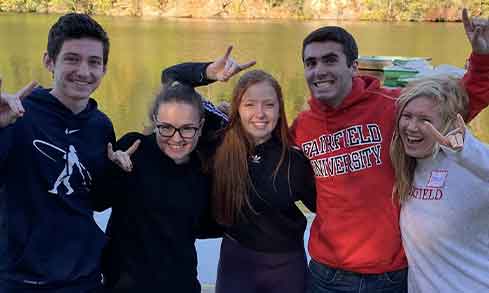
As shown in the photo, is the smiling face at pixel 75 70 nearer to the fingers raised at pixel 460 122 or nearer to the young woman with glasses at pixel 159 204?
the young woman with glasses at pixel 159 204

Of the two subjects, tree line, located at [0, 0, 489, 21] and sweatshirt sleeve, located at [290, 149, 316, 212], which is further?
tree line, located at [0, 0, 489, 21]

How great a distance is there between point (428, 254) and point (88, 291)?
114 centimetres

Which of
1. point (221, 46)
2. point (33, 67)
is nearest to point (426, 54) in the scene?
point (221, 46)

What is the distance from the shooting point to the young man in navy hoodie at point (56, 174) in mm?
1724

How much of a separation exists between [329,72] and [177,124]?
0.61 meters

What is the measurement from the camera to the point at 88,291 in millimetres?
1842

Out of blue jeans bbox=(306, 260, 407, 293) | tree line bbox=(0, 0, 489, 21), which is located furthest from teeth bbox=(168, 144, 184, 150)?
tree line bbox=(0, 0, 489, 21)

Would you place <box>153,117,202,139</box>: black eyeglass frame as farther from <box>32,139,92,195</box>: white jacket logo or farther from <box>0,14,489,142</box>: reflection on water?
<box>0,14,489,142</box>: reflection on water

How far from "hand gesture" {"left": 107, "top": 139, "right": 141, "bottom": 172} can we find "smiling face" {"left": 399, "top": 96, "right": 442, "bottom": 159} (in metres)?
0.95

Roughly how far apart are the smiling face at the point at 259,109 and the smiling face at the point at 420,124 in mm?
495

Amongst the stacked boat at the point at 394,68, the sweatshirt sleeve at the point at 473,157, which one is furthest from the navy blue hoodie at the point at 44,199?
the stacked boat at the point at 394,68

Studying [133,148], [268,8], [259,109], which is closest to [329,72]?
[259,109]

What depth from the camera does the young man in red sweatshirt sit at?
1968 millimetres

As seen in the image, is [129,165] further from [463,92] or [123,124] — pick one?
[123,124]
